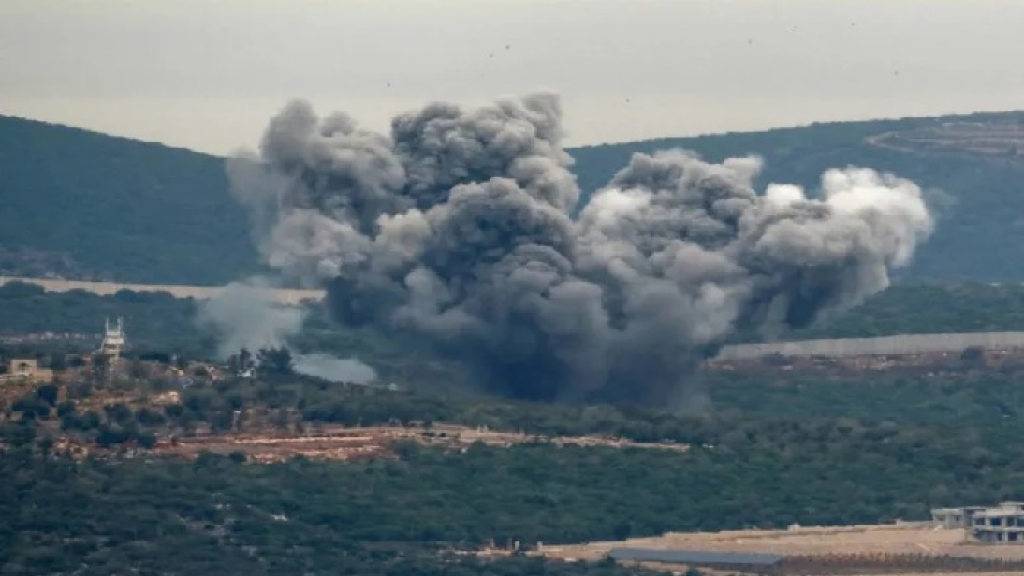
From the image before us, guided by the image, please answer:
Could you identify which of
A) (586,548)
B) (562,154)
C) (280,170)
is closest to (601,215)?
(562,154)

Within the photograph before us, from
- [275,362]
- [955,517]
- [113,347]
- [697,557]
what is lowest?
[697,557]

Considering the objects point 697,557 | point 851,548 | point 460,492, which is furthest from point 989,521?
point 460,492

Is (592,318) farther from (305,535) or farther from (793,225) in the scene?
(305,535)

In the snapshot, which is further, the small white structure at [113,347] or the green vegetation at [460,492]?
the small white structure at [113,347]

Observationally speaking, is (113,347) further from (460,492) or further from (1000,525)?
(1000,525)

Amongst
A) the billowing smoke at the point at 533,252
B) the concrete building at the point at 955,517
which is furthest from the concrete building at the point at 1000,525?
the billowing smoke at the point at 533,252

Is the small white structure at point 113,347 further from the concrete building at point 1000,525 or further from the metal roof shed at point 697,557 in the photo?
the concrete building at point 1000,525

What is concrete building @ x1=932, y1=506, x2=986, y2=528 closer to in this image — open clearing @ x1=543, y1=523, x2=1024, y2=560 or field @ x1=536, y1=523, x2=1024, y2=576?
open clearing @ x1=543, y1=523, x2=1024, y2=560
